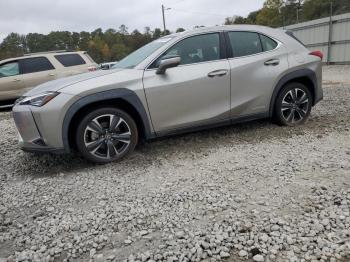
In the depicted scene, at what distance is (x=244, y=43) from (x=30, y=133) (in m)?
3.20

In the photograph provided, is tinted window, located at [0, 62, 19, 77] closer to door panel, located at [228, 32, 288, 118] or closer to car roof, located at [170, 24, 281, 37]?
car roof, located at [170, 24, 281, 37]

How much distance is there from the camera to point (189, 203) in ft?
10.8

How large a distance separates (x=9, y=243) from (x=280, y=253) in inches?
85.9

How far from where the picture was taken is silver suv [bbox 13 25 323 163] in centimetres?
425

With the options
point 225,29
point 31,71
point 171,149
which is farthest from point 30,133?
point 31,71

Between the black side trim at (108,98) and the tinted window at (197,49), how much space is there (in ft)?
2.29

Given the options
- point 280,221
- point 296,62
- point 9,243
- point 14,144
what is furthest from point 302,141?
point 14,144

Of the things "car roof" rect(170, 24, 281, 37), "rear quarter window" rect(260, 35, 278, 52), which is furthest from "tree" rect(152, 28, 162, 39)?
"rear quarter window" rect(260, 35, 278, 52)

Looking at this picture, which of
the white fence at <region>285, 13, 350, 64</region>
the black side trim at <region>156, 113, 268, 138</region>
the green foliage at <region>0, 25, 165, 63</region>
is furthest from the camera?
the green foliage at <region>0, 25, 165, 63</region>

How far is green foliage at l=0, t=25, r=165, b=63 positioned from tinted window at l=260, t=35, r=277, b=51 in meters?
45.7

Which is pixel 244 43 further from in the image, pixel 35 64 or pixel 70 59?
pixel 35 64

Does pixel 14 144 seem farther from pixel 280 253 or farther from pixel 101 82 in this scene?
pixel 280 253

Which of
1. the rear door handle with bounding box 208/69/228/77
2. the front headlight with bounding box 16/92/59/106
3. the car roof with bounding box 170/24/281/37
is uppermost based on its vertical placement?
the car roof with bounding box 170/24/281/37

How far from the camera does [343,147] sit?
14.7 ft
